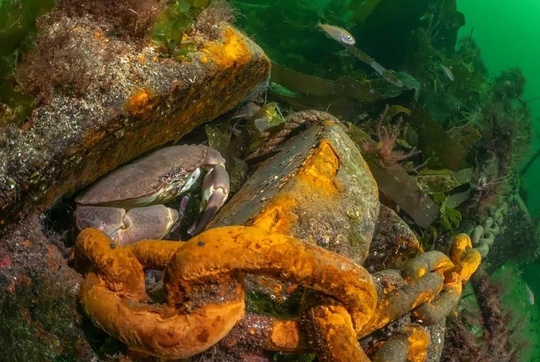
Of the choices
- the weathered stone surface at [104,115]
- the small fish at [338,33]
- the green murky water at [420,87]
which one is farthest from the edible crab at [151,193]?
the small fish at [338,33]

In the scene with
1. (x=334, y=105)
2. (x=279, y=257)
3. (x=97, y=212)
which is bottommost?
(x=97, y=212)

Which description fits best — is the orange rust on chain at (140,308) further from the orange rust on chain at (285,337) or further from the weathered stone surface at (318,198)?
the weathered stone surface at (318,198)

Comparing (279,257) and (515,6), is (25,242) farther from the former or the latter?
(515,6)

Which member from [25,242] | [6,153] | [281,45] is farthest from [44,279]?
[281,45]

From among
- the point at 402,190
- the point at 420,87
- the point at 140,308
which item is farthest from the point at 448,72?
the point at 140,308

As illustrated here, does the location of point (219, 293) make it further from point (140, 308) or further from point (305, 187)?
point (305, 187)

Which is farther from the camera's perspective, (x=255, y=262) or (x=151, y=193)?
(x=151, y=193)

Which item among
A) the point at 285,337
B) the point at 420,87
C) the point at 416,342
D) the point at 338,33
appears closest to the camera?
the point at 285,337

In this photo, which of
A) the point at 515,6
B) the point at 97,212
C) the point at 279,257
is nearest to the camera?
the point at 279,257
